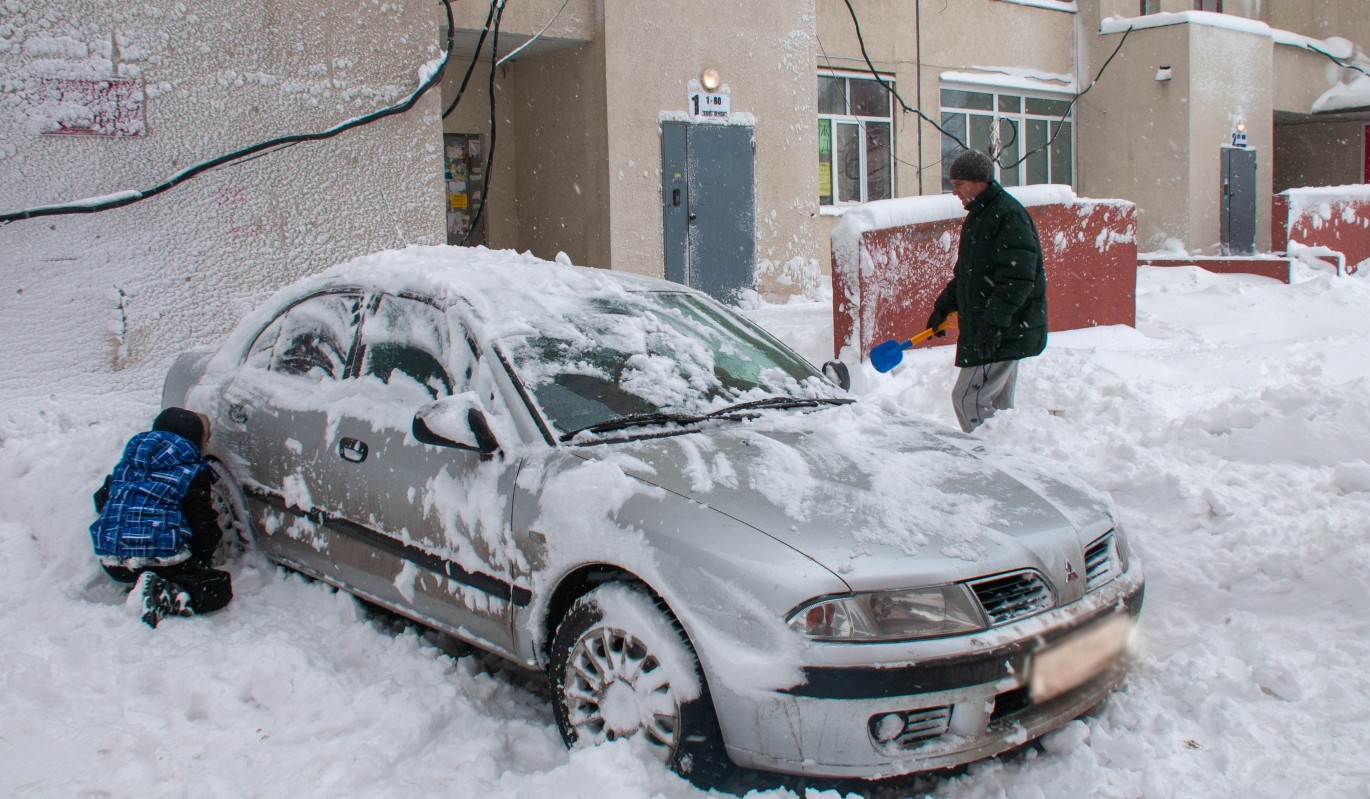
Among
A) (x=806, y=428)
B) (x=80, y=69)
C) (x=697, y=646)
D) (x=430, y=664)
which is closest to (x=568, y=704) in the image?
(x=697, y=646)

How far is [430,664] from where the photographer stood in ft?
11.7

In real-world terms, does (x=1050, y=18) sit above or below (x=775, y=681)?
above

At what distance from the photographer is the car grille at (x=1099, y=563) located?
9.86ft

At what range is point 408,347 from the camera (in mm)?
3682

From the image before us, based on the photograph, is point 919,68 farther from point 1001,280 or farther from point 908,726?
point 908,726

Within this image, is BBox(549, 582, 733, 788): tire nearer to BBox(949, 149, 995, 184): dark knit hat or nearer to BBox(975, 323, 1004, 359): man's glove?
BBox(975, 323, 1004, 359): man's glove

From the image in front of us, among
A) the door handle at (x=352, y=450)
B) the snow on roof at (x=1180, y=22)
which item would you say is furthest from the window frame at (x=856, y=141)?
the door handle at (x=352, y=450)

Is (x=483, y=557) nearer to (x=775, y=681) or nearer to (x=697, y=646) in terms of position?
(x=697, y=646)

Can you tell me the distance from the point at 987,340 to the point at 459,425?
2.95 metres

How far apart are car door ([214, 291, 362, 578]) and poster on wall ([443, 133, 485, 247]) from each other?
25.7 feet

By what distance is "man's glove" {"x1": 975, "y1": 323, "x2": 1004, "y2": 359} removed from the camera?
17.0 feet

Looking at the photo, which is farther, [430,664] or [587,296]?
[587,296]

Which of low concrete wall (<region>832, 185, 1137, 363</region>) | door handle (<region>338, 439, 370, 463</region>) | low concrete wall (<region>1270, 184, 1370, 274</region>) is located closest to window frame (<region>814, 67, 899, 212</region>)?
low concrete wall (<region>1270, 184, 1370, 274</region>)

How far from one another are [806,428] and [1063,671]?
3.49 feet
